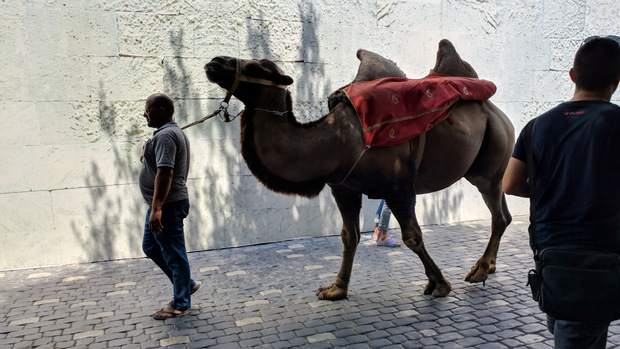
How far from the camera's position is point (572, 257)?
89.0 inches

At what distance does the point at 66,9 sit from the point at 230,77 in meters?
3.38

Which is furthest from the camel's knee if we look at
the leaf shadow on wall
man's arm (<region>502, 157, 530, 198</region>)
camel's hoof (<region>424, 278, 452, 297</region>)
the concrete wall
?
the leaf shadow on wall

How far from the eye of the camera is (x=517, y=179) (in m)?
2.51

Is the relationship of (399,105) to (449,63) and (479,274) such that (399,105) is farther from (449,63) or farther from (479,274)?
(479,274)

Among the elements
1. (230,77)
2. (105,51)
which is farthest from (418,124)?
(105,51)

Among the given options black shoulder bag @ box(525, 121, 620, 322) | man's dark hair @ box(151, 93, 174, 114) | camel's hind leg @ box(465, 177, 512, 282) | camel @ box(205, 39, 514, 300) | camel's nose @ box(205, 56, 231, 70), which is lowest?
camel's hind leg @ box(465, 177, 512, 282)

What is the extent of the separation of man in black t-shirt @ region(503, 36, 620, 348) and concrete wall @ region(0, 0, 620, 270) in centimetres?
471

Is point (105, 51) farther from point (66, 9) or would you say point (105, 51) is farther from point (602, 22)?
point (602, 22)

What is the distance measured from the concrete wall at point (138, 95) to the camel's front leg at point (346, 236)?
229cm

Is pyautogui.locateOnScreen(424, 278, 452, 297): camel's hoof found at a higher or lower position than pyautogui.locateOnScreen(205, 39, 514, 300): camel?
lower

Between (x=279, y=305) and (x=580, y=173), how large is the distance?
2961 mm

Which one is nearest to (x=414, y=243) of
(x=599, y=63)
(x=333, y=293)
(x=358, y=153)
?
(x=333, y=293)

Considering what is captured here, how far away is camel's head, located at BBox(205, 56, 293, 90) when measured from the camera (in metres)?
3.48

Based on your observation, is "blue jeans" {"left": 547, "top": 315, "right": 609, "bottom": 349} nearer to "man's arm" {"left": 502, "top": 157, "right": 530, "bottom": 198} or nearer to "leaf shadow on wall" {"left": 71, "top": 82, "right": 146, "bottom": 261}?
"man's arm" {"left": 502, "top": 157, "right": 530, "bottom": 198}
